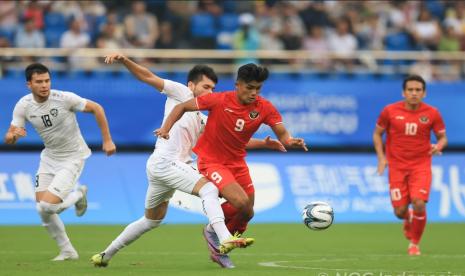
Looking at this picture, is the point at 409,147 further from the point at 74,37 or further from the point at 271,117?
the point at 74,37

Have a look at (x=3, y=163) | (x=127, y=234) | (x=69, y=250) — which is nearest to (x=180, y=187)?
(x=127, y=234)

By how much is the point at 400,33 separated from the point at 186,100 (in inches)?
551

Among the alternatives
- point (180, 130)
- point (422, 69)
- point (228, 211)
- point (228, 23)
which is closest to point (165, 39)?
point (228, 23)

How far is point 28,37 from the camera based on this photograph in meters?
22.8

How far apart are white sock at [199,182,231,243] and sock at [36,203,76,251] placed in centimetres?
278

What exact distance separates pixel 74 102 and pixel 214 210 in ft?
11.3

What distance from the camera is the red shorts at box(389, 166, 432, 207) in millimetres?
15930

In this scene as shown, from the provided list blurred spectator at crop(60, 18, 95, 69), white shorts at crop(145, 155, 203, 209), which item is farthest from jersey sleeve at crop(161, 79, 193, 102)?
blurred spectator at crop(60, 18, 95, 69)

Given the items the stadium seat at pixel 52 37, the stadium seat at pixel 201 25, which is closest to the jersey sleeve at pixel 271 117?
the stadium seat at pixel 52 37

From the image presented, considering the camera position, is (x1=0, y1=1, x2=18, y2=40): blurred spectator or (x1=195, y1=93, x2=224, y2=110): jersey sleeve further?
(x1=0, y1=1, x2=18, y2=40): blurred spectator

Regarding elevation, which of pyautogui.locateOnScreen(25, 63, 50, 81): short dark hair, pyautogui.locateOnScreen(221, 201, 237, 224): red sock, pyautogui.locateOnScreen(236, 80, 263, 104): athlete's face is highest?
pyautogui.locateOnScreen(25, 63, 50, 81): short dark hair

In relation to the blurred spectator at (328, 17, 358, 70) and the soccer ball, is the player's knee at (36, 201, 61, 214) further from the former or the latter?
the blurred spectator at (328, 17, 358, 70)

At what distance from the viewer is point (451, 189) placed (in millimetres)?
22797

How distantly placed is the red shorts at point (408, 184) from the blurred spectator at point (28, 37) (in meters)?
9.66
